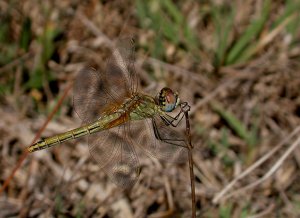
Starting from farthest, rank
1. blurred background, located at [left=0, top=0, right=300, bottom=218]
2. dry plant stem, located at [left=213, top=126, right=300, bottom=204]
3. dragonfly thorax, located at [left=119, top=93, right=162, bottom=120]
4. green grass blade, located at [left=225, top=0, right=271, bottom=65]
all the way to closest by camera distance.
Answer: green grass blade, located at [left=225, top=0, right=271, bottom=65]
blurred background, located at [left=0, top=0, right=300, bottom=218]
dry plant stem, located at [left=213, top=126, right=300, bottom=204]
dragonfly thorax, located at [left=119, top=93, right=162, bottom=120]

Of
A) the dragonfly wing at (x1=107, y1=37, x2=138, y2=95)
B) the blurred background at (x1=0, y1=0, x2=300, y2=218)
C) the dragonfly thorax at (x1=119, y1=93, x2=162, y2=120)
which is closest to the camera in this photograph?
the dragonfly thorax at (x1=119, y1=93, x2=162, y2=120)

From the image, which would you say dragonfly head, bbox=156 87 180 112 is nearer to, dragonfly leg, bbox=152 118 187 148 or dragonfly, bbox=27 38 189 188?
dragonfly, bbox=27 38 189 188

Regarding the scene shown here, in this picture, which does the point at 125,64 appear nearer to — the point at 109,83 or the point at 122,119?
the point at 109,83

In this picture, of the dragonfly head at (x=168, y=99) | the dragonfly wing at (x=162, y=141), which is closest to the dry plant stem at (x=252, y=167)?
the dragonfly wing at (x=162, y=141)

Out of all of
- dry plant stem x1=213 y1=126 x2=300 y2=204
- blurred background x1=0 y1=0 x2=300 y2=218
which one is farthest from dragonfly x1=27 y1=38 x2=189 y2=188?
dry plant stem x1=213 y1=126 x2=300 y2=204

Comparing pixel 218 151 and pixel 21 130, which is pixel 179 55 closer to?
pixel 218 151

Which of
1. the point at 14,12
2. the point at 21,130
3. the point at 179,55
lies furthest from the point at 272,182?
the point at 14,12
